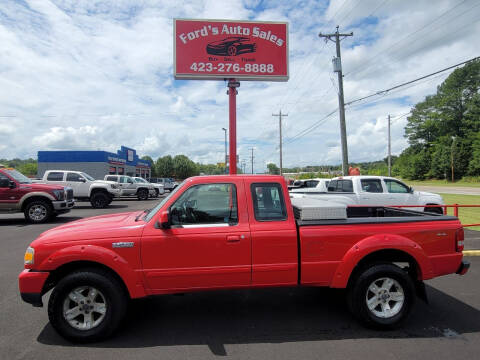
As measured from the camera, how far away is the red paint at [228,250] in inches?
127

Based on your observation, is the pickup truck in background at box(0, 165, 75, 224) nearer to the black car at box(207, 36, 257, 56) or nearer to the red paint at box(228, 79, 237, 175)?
the red paint at box(228, 79, 237, 175)

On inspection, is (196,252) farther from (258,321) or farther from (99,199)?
(99,199)

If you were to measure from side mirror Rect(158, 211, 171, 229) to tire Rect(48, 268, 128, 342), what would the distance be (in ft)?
2.69

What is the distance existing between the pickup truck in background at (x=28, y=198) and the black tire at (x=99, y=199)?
552 cm

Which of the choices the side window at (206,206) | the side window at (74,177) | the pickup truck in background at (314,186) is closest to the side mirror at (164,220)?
the side window at (206,206)

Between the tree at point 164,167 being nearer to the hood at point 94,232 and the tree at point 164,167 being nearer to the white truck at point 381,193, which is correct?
the white truck at point 381,193

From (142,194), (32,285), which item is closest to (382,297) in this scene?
(32,285)

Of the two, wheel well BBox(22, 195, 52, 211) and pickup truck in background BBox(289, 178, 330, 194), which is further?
pickup truck in background BBox(289, 178, 330, 194)

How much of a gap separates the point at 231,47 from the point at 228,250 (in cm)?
1252

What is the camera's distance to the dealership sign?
45.1 ft

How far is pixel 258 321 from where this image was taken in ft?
12.0

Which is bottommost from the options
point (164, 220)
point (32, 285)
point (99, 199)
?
point (32, 285)

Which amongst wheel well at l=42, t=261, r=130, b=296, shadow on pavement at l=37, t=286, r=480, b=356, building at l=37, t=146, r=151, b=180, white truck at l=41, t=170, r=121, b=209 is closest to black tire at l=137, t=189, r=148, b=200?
white truck at l=41, t=170, r=121, b=209

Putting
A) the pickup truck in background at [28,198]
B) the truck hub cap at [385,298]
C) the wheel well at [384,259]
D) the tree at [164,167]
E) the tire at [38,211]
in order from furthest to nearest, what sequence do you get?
the tree at [164,167] → the tire at [38,211] → the pickup truck in background at [28,198] → the wheel well at [384,259] → the truck hub cap at [385,298]
